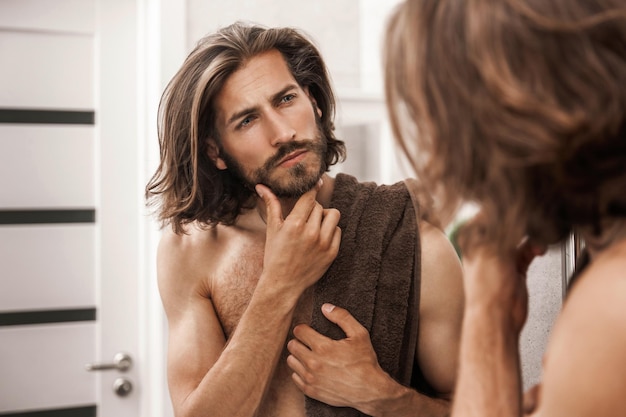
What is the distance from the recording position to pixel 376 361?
3.84ft

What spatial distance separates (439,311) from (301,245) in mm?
257

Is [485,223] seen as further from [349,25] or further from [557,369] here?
[349,25]

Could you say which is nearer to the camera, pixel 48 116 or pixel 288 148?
pixel 288 148

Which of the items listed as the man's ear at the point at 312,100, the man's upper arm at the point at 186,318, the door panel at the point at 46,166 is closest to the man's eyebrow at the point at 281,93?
the man's ear at the point at 312,100

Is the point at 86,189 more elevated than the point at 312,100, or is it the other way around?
the point at 312,100

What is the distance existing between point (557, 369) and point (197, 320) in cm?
84

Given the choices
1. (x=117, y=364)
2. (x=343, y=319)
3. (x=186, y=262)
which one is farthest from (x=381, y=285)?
(x=117, y=364)

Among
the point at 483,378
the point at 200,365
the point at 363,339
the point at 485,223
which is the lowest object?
the point at 200,365

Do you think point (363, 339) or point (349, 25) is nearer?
point (363, 339)

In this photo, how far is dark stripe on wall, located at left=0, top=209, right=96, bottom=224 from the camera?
6.19ft

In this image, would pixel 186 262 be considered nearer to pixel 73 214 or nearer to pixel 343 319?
pixel 343 319

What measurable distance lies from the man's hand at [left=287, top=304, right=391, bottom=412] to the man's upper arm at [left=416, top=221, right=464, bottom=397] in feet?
0.32

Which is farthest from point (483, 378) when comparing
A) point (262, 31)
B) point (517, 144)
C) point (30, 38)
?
point (30, 38)

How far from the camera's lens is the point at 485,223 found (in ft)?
2.07
